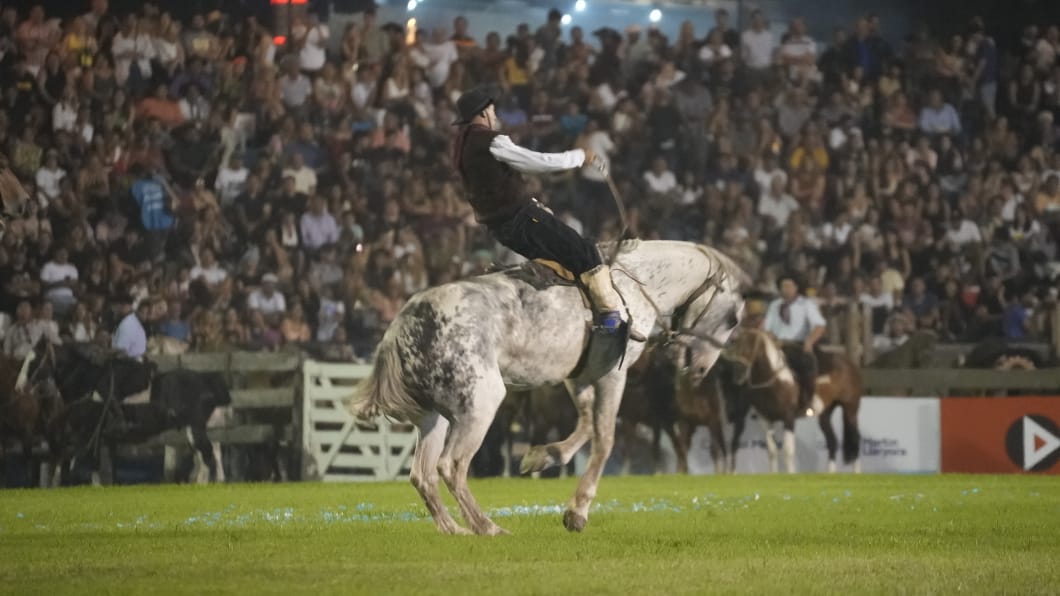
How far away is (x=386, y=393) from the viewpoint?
1045 centimetres

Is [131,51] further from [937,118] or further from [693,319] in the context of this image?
[693,319]

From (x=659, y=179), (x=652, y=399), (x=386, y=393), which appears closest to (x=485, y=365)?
(x=386, y=393)

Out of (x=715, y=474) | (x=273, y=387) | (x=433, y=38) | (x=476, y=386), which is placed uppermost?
(x=433, y=38)

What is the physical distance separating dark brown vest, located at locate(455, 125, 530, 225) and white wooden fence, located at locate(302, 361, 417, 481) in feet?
30.6

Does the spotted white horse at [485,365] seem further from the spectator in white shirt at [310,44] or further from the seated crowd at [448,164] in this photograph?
the spectator in white shirt at [310,44]

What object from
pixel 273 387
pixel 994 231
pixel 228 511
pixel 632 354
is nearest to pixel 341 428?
pixel 273 387

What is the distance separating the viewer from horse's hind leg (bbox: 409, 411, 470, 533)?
412 inches

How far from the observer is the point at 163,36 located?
23.6 m

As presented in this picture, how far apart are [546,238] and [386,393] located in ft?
4.85

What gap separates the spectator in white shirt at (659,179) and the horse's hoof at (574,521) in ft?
47.3

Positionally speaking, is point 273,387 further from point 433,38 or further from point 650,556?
point 650,556

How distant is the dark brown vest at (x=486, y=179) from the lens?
10531 mm

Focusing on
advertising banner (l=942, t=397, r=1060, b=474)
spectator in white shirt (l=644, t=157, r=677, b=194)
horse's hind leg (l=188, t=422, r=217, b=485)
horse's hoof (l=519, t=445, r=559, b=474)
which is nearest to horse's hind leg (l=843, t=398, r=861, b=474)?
advertising banner (l=942, t=397, r=1060, b=474)

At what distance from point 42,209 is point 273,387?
4.22 m
